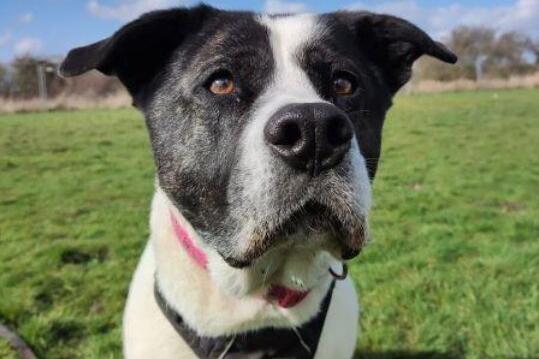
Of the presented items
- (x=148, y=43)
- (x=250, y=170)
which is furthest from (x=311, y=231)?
(x=148, y=43)

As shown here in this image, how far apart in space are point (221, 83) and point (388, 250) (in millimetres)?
3677

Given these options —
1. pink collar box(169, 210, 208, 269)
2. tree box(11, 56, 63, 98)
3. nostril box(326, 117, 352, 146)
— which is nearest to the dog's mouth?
nostril box(326, 117, 352, 146)

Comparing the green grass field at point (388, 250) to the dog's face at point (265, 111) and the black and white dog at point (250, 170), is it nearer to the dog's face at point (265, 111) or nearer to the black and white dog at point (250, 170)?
the black and white dog at point (250, 170)

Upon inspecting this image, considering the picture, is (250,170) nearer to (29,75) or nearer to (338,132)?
(338,132)

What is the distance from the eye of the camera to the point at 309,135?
1886 mm

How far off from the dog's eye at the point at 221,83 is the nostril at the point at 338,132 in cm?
60

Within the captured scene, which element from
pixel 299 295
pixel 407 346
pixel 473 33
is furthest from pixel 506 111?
pixel 473 33

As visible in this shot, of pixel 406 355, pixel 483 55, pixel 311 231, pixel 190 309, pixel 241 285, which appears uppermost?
pixel 311 231

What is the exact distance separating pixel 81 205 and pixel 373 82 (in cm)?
573

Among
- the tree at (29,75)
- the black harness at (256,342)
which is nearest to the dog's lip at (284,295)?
the black harness at (256,342)

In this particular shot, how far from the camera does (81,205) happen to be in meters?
7.71

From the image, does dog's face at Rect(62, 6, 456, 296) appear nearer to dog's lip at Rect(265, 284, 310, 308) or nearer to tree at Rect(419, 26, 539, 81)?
dog's lip at Rect(265, 284, 310, 308)

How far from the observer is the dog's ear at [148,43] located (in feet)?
8.59

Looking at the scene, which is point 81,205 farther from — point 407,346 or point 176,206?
point 176,206
